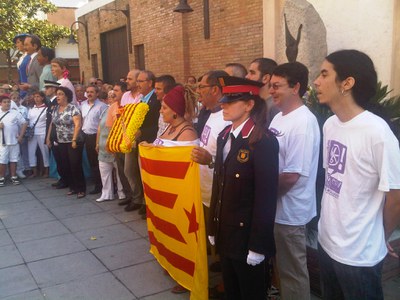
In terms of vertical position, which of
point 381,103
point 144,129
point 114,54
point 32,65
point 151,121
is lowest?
point 144,129

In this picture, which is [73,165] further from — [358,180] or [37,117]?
[358,180]

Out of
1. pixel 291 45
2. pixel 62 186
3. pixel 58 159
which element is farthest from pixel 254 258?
pixel 62 186

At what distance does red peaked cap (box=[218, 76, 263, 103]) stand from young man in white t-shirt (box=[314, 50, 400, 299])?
0.56 m

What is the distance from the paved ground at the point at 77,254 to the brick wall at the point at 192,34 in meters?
5.38

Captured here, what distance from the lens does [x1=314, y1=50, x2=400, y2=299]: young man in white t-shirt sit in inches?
78.8

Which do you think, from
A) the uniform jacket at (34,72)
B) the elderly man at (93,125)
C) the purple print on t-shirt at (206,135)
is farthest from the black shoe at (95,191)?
the purple print on t-shirt at (206,135)

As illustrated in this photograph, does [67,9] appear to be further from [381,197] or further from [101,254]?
[381,197]

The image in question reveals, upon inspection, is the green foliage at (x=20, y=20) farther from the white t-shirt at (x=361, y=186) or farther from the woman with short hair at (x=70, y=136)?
the white t-shirt at (x=361, y=186)

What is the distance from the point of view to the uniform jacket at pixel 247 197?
8.22ft

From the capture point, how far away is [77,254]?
4.71 metres

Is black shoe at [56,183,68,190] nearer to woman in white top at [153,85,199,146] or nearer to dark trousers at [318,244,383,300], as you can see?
woman in white top at [153,85,199,146]

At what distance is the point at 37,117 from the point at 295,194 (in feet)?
23.7

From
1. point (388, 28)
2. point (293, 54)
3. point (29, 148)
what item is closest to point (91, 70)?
point (29, 148)

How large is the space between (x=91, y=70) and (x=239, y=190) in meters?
18.1
